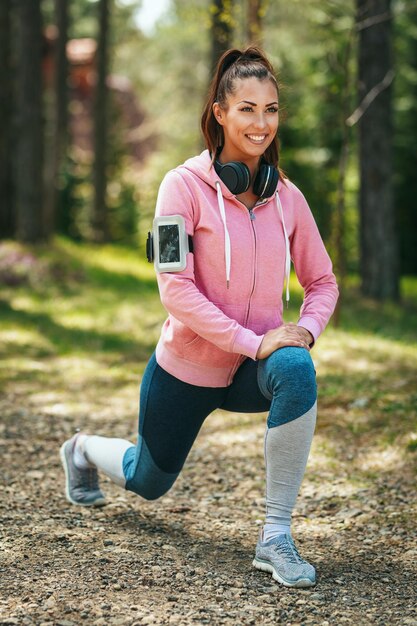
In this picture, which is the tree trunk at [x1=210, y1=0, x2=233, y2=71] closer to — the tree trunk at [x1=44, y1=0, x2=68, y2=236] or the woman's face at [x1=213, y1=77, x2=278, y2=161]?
the woman's face at [x1=213, y1=77, x2=278, y2=161]

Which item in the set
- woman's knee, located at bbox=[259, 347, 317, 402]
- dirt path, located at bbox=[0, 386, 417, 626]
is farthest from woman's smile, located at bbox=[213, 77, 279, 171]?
dirt path, located at bbox=[0, 386, 417, 626]

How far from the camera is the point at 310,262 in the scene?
3760 mm

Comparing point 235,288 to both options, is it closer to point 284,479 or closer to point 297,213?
point 297,213

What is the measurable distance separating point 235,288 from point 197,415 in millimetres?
567

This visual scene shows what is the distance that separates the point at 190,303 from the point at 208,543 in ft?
4.18

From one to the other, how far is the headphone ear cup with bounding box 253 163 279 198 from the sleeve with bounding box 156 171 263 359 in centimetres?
28

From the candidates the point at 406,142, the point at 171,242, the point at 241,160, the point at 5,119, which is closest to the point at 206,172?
the point at 241,160

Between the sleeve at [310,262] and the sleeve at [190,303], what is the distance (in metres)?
0.42

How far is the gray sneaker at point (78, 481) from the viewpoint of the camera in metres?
4.41

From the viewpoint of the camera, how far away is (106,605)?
3.22m

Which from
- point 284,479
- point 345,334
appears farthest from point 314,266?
point 345,334

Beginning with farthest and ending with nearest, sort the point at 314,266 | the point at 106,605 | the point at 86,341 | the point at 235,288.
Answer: the point at 86,341 < the point at 314,266 < the point at 235,288 < the point at 106,605

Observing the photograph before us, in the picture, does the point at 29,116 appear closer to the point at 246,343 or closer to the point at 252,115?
the point at 252,115

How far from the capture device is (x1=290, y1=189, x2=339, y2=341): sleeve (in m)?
3.71
